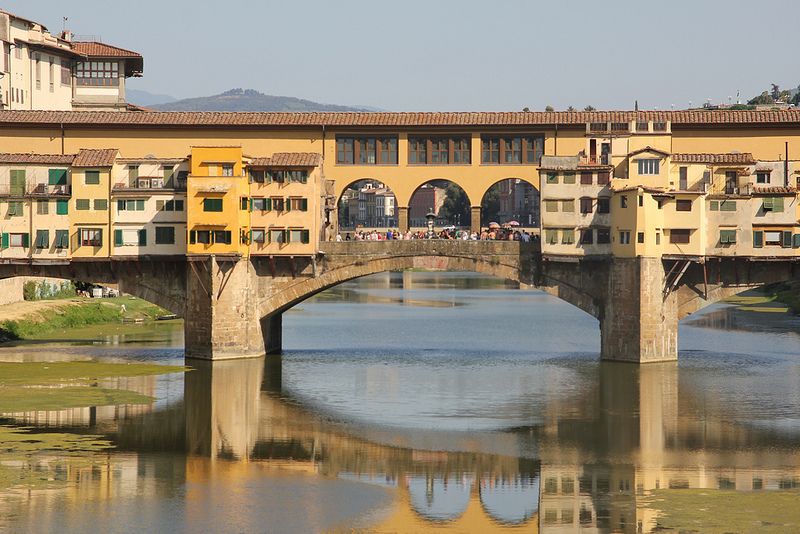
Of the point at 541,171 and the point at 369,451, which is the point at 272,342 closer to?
the point at 541,171

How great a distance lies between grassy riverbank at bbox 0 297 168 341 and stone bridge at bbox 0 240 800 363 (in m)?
10.9

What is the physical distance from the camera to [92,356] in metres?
88.8

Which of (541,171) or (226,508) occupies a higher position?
(541,171)

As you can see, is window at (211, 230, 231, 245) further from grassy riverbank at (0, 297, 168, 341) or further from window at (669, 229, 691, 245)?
window at (669, 229, 691, 245)

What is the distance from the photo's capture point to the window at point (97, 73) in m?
135

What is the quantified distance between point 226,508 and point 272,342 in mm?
42964

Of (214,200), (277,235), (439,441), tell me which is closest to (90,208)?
(214,200)

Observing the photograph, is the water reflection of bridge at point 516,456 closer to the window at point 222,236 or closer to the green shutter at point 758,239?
the window at point 222,236

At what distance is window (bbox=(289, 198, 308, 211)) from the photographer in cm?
8769

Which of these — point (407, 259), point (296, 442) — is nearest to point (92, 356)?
point (407, 259)

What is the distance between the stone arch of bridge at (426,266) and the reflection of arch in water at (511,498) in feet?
109

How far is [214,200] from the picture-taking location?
86.4 m

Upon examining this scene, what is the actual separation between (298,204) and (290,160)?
9.38 feet

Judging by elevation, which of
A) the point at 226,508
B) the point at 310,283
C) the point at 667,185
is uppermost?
the point at 667,185
